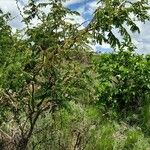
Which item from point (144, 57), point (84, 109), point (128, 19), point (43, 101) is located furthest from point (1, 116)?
point (144, 57)

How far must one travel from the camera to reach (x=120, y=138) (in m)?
10.0

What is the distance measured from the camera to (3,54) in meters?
5.69

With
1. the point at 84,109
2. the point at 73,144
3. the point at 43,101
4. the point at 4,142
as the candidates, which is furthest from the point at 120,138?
the point at 43,101

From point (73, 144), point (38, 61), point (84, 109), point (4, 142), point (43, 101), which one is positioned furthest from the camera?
point (84, 109)

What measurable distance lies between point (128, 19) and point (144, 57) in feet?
24.3

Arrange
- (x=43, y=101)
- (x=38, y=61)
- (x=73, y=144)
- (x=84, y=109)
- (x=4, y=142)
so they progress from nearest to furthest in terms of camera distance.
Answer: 1. (x=38, y=61)
2. (x=43, y=101)
3. (x=4, y=142)
4. (x=73, y=144)
5. (x=84, y=109)

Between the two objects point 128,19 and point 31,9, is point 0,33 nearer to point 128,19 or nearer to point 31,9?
point 31,9

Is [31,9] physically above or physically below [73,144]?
above

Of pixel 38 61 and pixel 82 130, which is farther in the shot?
pixel 82 130

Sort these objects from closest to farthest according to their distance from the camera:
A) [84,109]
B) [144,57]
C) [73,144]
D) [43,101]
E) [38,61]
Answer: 1. [38,61]
2. [43,101]
3. [73,144]
4. [84,109]
5. [144,57]

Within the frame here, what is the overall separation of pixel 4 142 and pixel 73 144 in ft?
5.70

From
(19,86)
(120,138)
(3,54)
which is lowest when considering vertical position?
(120,138)

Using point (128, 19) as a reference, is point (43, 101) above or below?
below

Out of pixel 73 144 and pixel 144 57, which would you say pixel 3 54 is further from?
pixel 144 57
